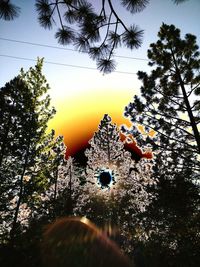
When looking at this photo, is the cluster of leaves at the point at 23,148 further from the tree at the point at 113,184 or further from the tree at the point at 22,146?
the tree at the point at 113,184

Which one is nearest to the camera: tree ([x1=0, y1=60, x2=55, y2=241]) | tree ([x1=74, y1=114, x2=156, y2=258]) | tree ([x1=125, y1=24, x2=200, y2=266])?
tree ([x1=125, y1=24, x2=200, y2=266])

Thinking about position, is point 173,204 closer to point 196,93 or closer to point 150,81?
point 196,93

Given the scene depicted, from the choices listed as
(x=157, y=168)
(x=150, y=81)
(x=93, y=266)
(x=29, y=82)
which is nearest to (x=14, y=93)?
(x=29, y=82)

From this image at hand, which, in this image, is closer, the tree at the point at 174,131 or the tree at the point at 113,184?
the tree at the point at 174,131

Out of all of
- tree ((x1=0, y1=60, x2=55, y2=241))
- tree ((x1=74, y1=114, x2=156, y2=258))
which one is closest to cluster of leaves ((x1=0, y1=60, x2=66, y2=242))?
tree ((x1=0, y1=60, x2=55, y2=241))

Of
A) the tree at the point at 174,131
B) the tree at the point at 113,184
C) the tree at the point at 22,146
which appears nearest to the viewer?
the tree at the point at 174,131

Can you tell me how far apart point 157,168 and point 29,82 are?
12.2 m

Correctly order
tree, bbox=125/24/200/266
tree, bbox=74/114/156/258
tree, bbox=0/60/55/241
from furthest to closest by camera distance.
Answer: tree, bbox=74/114/156/258
tree, bbox=0/60/55/241
tree, bbox=125/24/200/266

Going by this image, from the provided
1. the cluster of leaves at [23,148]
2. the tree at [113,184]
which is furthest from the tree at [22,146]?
the tree at [113,184]

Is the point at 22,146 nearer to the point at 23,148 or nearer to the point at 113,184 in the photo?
the point at 23,148

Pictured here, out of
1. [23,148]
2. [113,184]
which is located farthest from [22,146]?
[113,184]

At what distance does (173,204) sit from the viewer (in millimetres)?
9609

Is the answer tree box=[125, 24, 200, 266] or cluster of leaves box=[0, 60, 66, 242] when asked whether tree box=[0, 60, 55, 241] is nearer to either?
cluster of leaves box=[0, 60, 66, 242]

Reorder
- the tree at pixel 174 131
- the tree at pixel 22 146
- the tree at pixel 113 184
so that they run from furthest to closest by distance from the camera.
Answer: the tree at pixel 113 184 → the tree at pixel 22 146 → the tree at pixel 174 131
